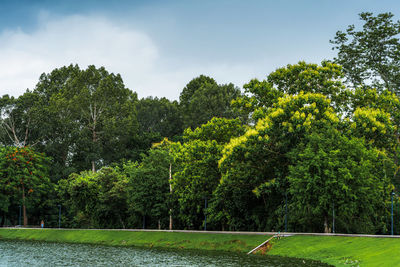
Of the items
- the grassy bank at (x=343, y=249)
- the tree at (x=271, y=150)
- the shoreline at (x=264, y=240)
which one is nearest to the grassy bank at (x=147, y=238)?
the shoreline at (x=264, y=240)

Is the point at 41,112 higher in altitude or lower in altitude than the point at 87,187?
higher

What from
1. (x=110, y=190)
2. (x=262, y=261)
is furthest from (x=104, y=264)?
(x=110, y=190)

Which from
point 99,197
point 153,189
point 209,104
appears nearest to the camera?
point 153,189

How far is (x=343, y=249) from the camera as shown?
2970 centimetres

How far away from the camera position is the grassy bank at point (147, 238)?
38750 mm

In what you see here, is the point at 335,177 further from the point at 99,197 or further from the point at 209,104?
the point at 209,104

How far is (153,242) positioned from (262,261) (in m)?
18.6

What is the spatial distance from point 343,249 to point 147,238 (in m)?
22.8

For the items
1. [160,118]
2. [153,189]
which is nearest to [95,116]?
[160,118]

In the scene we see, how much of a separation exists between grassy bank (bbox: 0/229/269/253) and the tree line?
4.31 m

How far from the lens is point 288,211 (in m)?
41.9

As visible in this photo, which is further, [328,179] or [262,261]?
[328,179]

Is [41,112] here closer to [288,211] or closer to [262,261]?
[288,211]

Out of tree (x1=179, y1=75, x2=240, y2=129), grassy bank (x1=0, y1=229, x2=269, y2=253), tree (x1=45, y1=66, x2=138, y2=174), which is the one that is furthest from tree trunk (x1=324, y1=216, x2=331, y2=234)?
tree (x1=45, y1=66, x2=138, y2=174)
